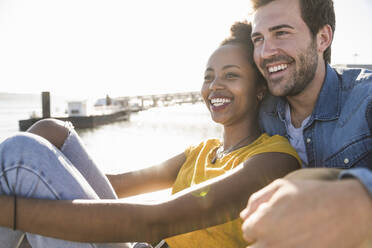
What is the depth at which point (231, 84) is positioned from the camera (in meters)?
1.96

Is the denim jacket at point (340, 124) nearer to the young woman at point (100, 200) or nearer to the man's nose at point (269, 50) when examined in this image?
the young woman at point (100, 200)

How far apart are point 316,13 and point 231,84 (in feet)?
2.46

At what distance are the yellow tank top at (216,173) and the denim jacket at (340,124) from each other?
0.86 feet

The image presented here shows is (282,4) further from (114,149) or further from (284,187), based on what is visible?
(114,149)

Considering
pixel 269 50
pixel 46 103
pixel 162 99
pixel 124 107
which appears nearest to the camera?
pixel 269 50

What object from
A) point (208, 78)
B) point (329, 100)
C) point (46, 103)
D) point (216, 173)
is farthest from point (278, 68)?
point (46, 103)

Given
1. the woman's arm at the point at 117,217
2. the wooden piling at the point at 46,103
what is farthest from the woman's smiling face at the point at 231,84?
the wooden piling at the point at 46,103

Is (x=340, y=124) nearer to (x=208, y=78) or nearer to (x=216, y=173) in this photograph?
(x=216, y=173)

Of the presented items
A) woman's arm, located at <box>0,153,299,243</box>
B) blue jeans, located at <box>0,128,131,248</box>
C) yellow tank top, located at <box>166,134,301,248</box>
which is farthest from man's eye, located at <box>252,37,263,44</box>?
blue jeans, located at <box>0,128,131,248</box>

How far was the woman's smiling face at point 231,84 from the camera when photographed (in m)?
1.97

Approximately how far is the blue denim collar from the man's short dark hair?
34 centimetres

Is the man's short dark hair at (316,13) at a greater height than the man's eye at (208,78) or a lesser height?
greater

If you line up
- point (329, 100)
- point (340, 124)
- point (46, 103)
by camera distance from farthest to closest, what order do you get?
1. point (46, 103)
2. point (329, 100)
3. point (340, 124)

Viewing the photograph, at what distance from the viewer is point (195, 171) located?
1.86 m
